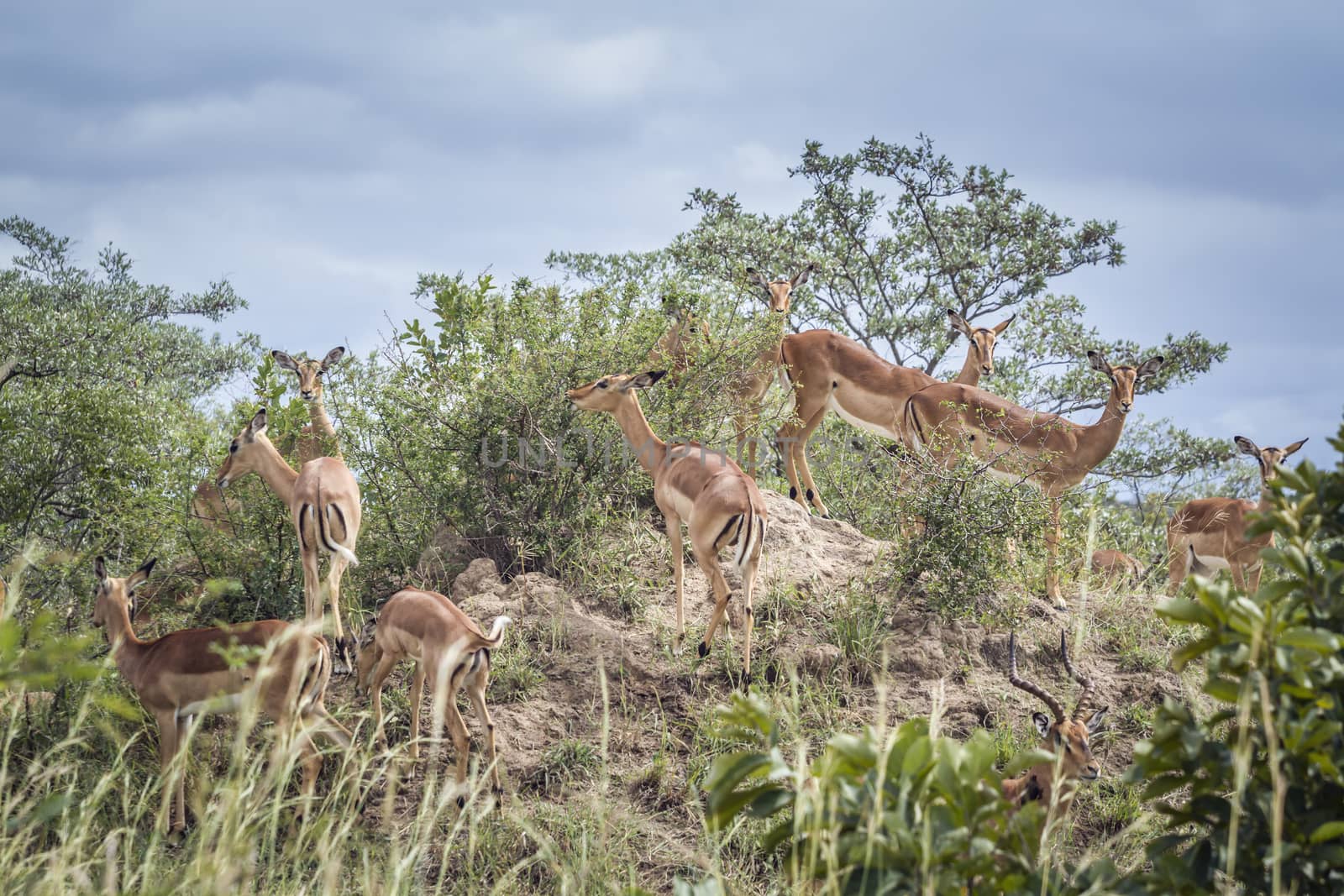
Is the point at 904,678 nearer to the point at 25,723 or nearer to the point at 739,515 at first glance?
the point at 739,515

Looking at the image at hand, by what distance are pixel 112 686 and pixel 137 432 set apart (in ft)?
5.37

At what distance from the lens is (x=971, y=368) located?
12.4 metres

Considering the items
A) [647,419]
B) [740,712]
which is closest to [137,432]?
[647,419]

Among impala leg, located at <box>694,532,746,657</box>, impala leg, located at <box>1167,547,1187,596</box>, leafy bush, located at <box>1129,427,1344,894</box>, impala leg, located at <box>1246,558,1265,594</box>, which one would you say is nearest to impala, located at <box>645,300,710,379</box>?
impala leg, located at <box>694,532,746,657</box>

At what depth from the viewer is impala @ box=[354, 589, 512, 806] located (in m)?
5.70

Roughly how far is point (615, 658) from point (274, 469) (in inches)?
101

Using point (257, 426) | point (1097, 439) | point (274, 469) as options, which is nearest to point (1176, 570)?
point (1097, 439)

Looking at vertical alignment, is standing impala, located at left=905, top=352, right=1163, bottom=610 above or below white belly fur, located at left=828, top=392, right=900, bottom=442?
below

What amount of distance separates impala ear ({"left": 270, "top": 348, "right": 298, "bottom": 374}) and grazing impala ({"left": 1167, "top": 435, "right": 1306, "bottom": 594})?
7.24m

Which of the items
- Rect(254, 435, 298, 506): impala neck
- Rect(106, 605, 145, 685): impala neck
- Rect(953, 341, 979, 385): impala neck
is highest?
Rect(953, 341, 979, 385): impala neck

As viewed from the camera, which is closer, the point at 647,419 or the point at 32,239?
the point at 647,419

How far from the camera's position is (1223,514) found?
10.3 metres

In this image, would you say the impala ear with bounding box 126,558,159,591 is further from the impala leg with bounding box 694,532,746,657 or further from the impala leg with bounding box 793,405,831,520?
the impala leg with bounding box 793,405,831,520

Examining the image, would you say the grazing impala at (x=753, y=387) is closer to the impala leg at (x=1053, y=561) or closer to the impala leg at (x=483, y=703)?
the impala leg at (x=1053, y=561)
